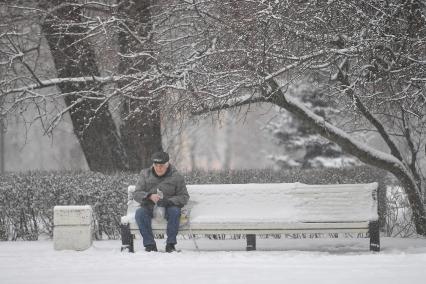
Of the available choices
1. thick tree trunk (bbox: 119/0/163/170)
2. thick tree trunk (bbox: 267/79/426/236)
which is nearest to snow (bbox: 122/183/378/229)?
thick tree trunk (bbox: 267/79/426/236)

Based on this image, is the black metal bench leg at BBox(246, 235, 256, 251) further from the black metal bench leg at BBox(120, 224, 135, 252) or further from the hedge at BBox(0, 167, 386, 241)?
the hedge at BBox(0, 167, 386, 241)

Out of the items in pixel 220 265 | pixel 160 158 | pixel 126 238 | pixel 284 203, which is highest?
pixel 160 158

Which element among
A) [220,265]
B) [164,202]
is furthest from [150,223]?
[220,265]

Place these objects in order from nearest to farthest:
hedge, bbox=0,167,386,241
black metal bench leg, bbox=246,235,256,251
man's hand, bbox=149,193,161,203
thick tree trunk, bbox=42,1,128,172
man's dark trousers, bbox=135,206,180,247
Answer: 1. man's dark trousers, bbox=135,206,180,247
2. man's hand, bbox=149,193,161,203
3. black metal bench leg, bbox=246,235,256,251
4. hedge, bbox=0,167,386,241
5. thick tree trunk, bbox=42,1,128,172

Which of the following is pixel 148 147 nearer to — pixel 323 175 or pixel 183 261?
pixel 323 175

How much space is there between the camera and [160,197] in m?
8.73

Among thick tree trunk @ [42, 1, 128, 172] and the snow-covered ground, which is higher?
thick tree trunk @ [42, 1, 128, 172]

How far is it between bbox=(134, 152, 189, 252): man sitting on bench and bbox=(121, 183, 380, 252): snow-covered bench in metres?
0.21

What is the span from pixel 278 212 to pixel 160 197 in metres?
1.67

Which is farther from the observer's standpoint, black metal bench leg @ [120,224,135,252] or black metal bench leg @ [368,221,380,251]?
black metal bench leg @ [120,224,135,252]

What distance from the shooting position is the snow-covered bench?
854 centimetres

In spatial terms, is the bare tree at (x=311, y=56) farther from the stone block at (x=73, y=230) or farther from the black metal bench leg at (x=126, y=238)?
the stone block at (x=73, y=230)

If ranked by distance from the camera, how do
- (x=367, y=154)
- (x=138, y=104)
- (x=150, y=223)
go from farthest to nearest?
(x=138, y=104), (x=367, y=154), (x=150, y=223)

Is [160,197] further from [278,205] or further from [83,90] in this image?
[83,90]
